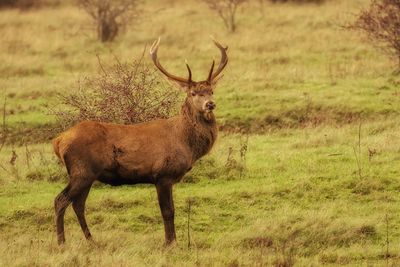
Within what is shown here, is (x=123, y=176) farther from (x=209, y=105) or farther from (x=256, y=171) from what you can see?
(x=256, y=171)

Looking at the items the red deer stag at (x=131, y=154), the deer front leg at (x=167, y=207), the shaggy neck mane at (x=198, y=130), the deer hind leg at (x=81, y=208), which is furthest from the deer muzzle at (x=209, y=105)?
the deer hind leg at (x=81, y=208)

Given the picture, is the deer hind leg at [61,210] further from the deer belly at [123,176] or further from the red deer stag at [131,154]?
the deer belly at [123,176]

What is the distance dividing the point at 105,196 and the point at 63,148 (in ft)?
7.17

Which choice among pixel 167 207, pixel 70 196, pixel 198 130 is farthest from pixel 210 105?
pixel 70 196

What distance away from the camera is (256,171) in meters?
13.3

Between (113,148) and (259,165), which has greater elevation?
(113,148)

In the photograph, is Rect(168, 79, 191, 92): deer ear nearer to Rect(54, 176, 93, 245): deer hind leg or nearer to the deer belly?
the deer belly

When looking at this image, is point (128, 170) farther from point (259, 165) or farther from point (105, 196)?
point (259, 165)

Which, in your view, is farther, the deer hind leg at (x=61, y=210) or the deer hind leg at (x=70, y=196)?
the deer hind leg at (x=61, y=210)

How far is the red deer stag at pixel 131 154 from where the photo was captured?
1031cm

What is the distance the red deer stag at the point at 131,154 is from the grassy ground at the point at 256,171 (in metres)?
0.52

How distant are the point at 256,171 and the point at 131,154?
3.23 m

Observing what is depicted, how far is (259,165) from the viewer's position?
44.5ft

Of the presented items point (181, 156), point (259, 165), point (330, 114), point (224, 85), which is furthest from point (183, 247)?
point (224, 85)
